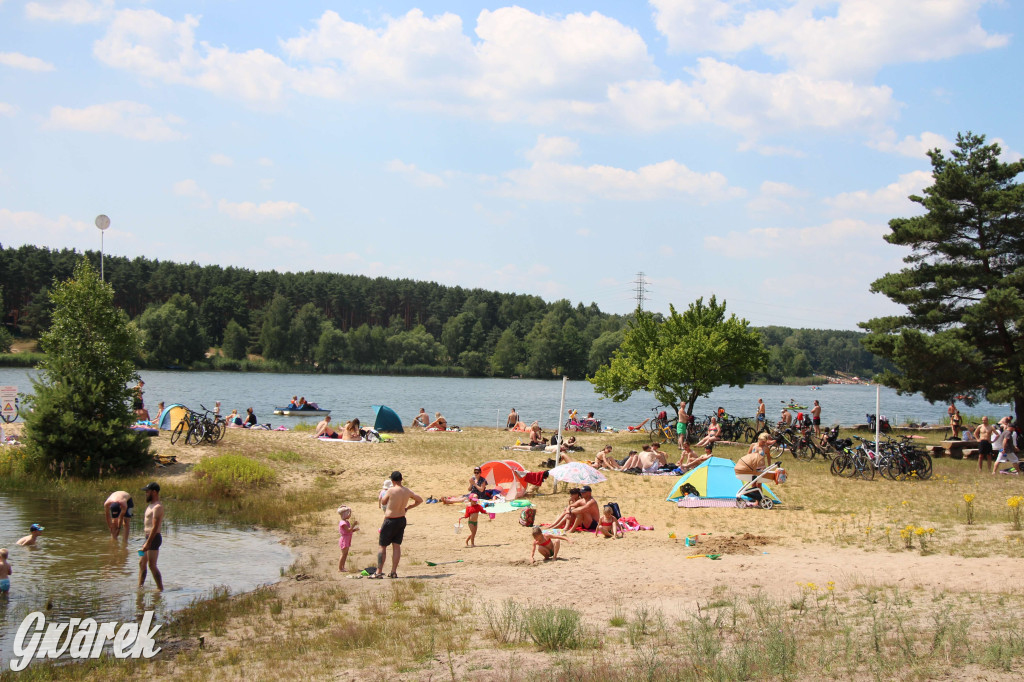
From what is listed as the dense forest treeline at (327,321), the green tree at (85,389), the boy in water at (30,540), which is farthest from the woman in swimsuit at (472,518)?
the dense forest treeline at (327,321)

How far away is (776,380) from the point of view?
12431 centimetres

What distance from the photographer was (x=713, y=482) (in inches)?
675

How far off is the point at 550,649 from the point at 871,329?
24.7 m

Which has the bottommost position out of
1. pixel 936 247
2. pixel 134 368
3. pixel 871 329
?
pixel 134 368

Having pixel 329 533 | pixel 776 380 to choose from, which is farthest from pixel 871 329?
pixel 776 380

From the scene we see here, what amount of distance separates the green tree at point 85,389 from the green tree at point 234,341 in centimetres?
8308

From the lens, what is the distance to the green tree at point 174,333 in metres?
89.4

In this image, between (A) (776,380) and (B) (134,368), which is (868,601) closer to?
(B) (134,368)

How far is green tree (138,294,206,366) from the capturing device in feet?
293

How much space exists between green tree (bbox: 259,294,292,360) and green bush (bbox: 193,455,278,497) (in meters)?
84.5

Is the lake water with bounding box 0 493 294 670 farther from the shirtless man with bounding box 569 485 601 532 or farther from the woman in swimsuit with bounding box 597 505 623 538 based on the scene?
the woman in swimsuit with bounding box 597 505 623 538

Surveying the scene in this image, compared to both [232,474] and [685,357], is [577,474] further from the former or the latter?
[685,357]

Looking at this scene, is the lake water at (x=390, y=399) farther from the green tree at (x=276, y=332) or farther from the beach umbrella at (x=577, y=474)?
the beach umbrella at (x=577, y=474)

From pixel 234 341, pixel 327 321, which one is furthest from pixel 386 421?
pixel 327 321
